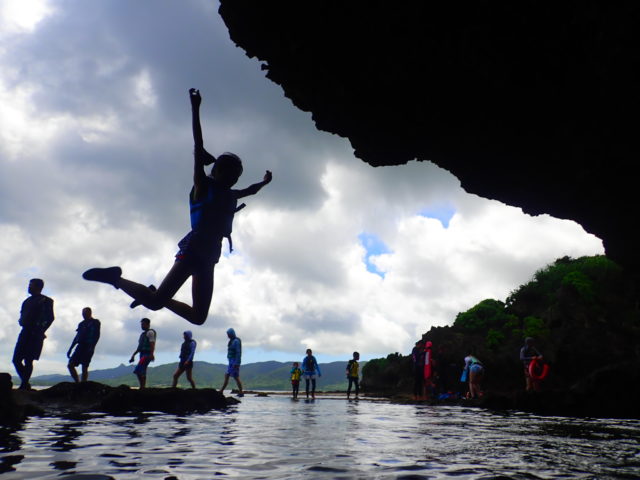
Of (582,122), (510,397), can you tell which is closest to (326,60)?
(582,122)

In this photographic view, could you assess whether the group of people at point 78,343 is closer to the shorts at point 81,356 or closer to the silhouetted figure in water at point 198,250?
the shorts at point 81,356

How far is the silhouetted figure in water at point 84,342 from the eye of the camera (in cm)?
1172

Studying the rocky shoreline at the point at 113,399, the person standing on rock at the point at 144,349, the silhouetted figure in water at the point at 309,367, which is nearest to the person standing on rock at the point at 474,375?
the silhouetted figure in water at the point at 309,367

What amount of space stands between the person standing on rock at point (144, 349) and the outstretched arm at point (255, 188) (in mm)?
8850

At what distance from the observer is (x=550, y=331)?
95.4 ft

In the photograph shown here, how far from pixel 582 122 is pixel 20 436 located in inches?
336

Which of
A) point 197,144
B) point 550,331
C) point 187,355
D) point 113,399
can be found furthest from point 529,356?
point 197,144

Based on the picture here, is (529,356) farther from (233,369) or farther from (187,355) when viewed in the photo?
(187,355)

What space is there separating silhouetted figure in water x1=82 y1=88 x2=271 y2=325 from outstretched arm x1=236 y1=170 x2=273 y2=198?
0.40 metres

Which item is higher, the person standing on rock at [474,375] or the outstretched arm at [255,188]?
the outstretched arm at [255,188]

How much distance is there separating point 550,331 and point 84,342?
89.2 feet

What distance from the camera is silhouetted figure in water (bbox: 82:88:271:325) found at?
4.45m

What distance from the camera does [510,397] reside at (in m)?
12.9

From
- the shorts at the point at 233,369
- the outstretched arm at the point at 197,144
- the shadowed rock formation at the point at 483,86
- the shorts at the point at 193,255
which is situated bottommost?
the shorts at the point at 233,369
